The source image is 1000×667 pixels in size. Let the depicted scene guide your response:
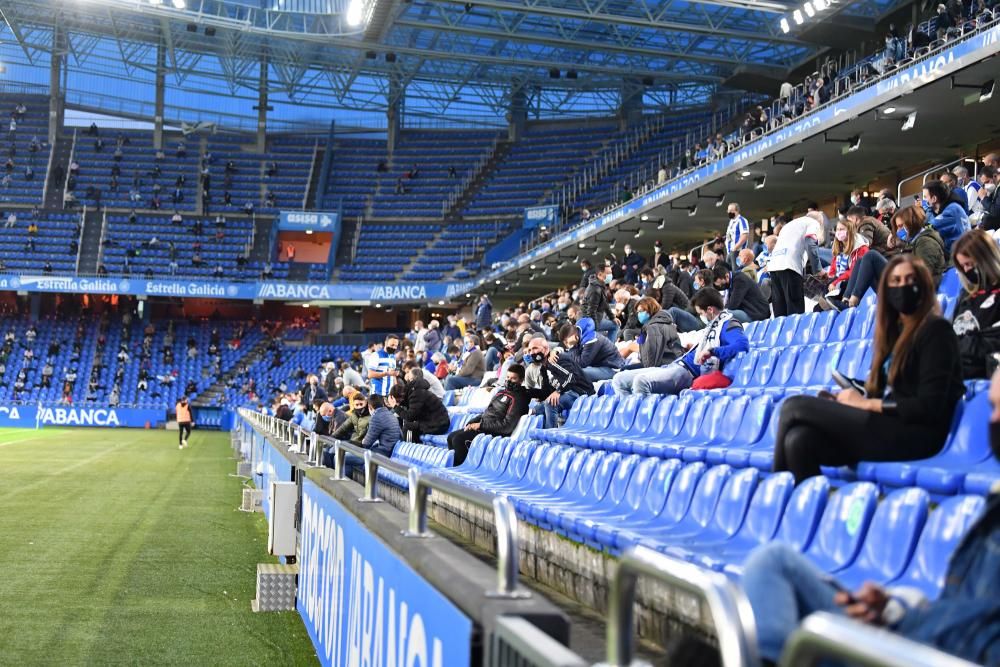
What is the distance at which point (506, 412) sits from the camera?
883 centimetres

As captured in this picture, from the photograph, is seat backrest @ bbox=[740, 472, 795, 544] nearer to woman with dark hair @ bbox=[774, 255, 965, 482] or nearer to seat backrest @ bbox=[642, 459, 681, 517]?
woman with dark hair @ bbox=[774, 255, 965, 482]

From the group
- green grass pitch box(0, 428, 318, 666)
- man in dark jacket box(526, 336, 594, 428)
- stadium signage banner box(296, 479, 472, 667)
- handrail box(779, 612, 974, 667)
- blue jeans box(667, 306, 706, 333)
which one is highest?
blue jeans box(667, 306, 706, 333)

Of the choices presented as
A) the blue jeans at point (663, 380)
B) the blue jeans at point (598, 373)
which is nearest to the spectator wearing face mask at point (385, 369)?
the blue jeans at point (598, 373)

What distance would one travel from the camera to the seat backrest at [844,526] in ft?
10.3

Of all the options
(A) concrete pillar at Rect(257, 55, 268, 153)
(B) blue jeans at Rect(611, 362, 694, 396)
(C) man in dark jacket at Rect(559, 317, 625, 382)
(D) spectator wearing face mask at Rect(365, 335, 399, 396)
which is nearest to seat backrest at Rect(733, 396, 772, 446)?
(B) blue jeans at Rect(611, 362, 694, 396)

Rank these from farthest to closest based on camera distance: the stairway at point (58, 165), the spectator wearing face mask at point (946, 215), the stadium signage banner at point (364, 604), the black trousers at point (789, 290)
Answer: the stairway at point (58, 165), the black trousers at point (789, 290), the spectator wearing face mask at point (946, 215), the stadium signage banner at point (364, 604)

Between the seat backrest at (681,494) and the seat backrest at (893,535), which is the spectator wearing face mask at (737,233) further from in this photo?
the seat backrest at (893,535)

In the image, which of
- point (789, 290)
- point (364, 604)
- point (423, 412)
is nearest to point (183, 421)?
point (423, 412)

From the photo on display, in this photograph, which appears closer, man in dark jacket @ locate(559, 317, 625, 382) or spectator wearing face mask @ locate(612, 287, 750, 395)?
spectator wearing face mask @ locate(612, 287, 750, 395)

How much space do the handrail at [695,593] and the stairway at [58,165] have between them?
44.4 metres

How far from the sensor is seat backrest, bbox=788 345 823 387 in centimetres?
641

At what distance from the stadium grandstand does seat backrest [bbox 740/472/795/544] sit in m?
0.01

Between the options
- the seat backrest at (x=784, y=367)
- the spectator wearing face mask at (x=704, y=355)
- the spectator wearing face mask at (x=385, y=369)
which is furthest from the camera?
the spectator wearing face mask at (x=385, y=369)

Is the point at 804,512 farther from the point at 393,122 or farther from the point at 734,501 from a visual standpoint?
the point at 393,122
